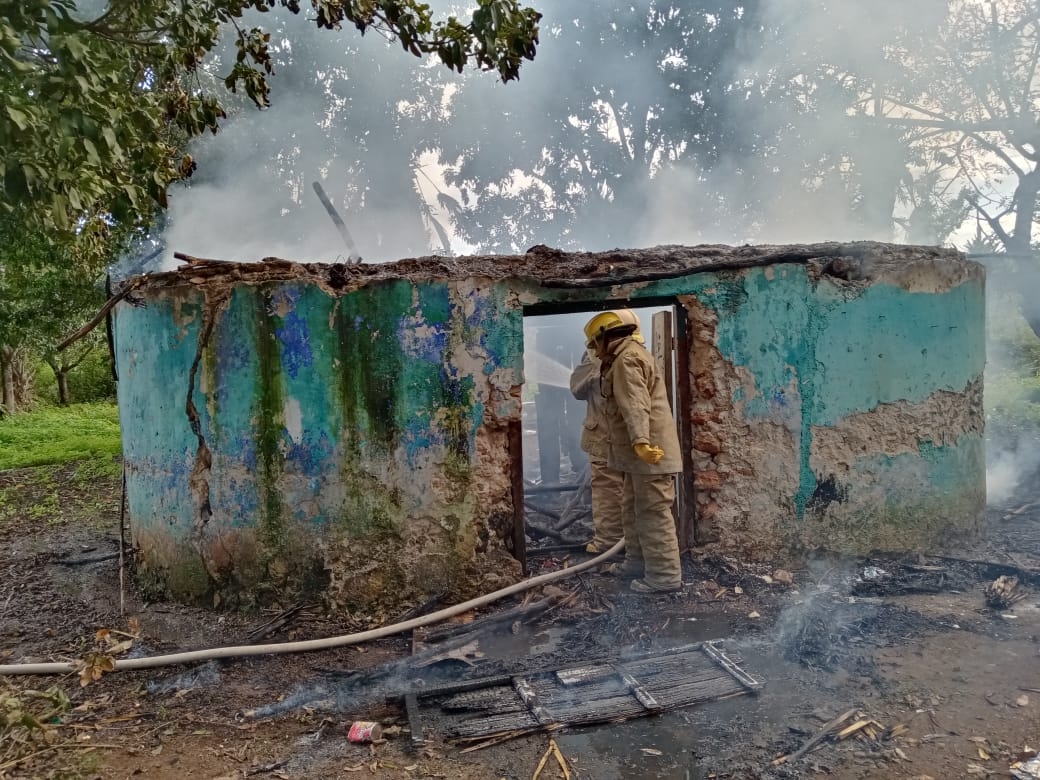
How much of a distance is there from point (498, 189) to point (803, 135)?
7.47m

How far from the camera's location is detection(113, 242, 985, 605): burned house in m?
4.92

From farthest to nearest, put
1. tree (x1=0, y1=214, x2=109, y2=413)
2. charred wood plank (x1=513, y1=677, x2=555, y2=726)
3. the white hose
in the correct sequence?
tree (x1=0, y1=214, x2=109, y2=413) < the white hose < charred wood plank (x1=513, y1=677, x2=555, y2=726)

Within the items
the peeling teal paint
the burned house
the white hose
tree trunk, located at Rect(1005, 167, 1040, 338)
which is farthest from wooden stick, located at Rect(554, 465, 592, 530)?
tree trunk, located at Rect(1005, 167, 1040, 338)

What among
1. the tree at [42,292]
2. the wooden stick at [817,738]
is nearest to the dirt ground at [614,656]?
the wooden stick at [817,738]

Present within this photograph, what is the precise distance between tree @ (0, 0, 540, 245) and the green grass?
826cm

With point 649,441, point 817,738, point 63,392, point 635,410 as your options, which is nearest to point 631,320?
point 635,410

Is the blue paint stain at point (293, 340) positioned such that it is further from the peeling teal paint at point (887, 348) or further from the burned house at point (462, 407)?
the peeling teal paint at point (887, 348)

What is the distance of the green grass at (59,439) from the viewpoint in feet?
38.4

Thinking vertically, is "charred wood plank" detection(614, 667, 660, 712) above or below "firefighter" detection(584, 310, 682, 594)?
below

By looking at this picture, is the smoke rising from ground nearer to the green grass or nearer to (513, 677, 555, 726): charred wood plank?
the green grass

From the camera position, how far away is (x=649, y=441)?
4977 mm

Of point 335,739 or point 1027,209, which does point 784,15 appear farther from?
point 335,739

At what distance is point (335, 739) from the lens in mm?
3564

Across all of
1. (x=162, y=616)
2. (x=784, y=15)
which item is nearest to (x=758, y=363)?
(x=162, y=616)
